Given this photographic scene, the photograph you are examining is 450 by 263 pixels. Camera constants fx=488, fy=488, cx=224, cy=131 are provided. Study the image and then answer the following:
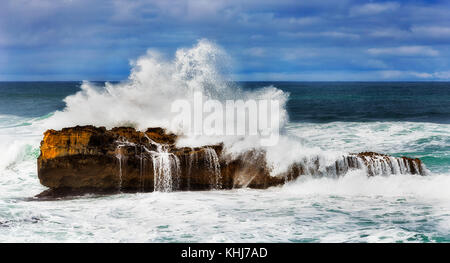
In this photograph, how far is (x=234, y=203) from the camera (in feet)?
28.5

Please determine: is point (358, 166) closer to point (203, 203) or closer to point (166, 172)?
point (203, 203)

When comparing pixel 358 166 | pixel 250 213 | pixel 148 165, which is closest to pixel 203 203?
pixel 250 213

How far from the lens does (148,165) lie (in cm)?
942

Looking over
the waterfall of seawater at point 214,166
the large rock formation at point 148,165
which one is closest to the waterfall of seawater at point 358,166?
the large rock formation at point 148,165

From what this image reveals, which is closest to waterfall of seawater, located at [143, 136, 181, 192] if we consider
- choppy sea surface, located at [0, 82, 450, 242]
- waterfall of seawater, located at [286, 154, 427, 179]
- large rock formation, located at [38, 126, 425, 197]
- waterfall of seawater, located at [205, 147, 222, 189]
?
large rock formation, located at [38, 126, 425, 197]

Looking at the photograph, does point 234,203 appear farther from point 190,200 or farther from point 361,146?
point 361,146

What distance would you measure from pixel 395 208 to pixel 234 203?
2.77 m

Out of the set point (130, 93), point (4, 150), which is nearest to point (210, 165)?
point (130, 93)

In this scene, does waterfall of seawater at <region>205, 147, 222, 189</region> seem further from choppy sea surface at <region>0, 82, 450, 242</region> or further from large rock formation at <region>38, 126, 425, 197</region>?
choppy sea surface at <region>0, 82, 450, 242</region>

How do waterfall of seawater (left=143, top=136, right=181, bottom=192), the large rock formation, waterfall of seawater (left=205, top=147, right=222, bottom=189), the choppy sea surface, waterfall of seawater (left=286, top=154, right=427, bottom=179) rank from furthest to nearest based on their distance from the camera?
waterfall of seawater (left=286, top=154, right=427, bottom=179), waterfall of seawater (left=205, top=147, right=222, bottom=189), waterfall of seawater (left=143, top=136, right=181, bottom=192), the large rock formation, the choppy sea surface

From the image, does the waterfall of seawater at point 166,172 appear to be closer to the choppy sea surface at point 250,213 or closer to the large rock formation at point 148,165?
the large rock formation at point 148,165

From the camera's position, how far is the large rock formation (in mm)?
9297

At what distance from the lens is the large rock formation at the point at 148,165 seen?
9297 millimetres
